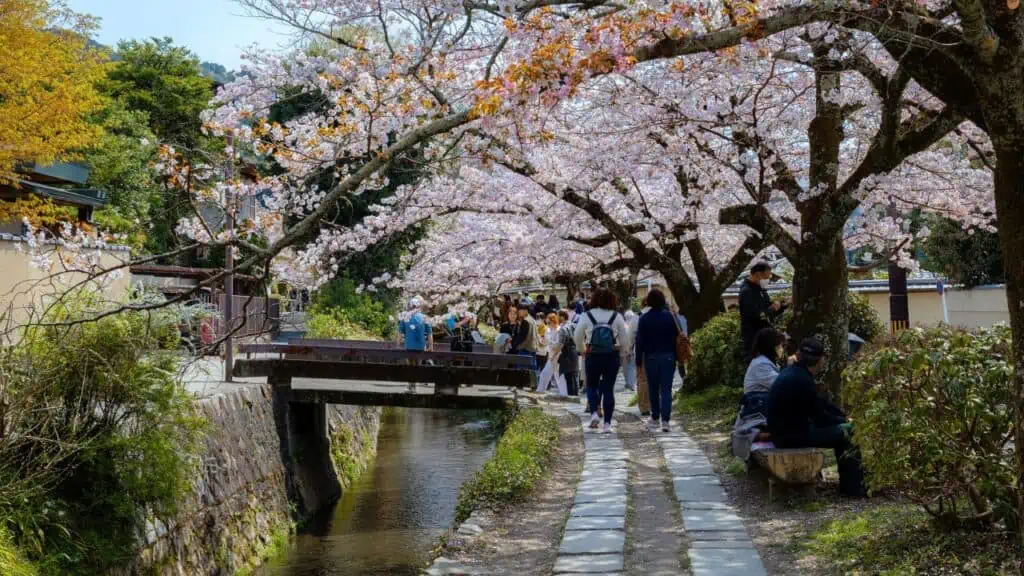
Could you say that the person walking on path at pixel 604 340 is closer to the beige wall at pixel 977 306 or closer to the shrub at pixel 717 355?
the shrub at pixel 717 355

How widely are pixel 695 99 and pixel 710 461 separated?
448cm

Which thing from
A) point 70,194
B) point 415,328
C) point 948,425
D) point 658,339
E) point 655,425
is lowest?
point 655,425

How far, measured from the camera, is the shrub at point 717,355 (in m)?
13.6

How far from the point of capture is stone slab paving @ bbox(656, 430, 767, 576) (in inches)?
241

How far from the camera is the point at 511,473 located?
9.07 m

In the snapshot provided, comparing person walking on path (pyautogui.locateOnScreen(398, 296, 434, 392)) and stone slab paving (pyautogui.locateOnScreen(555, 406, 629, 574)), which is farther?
person walking on path (pyautogui.locateOnScreen(398, 296, 434, 392))

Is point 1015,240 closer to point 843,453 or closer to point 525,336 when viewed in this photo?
point 843,453

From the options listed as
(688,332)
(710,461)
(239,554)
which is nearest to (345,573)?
(239,554)

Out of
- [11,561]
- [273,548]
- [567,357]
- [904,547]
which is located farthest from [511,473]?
[567,357]

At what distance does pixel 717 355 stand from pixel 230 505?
23.0 feet

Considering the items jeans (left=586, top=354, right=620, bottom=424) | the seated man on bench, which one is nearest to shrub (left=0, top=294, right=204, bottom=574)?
jeans (left=586, top=354, right=620, bottom=424)

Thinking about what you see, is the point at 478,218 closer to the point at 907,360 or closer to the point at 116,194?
the point at 907,360

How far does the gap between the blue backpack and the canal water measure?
3.18 m

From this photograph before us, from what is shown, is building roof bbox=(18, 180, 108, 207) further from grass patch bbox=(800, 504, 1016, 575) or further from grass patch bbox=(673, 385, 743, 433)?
grass patch bbox=(800, 504, 1016, 575)
